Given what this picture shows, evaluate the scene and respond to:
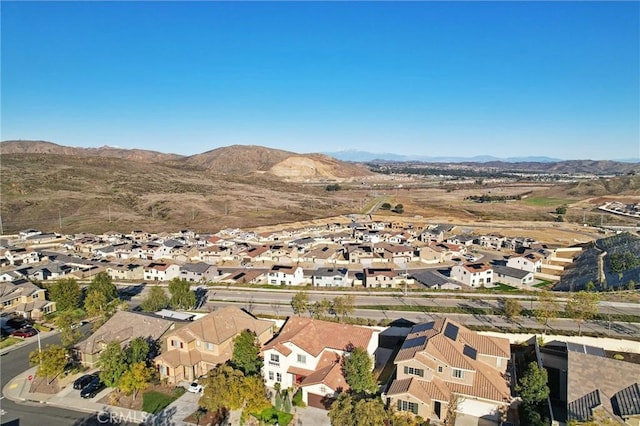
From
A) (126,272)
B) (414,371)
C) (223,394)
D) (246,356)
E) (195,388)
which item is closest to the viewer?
(223,394)

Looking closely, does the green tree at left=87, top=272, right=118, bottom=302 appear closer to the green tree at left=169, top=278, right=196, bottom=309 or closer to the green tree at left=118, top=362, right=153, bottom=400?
the green tree at left=169, top=278, right=196, bottom=309

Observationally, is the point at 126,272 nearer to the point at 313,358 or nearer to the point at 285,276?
the point at 285,276

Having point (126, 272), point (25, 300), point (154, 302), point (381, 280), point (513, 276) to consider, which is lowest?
point (513, 276)

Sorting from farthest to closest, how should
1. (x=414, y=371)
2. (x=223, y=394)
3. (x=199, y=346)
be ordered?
(x=199, y=346), (x=414, y=371), (x=223, y=394)

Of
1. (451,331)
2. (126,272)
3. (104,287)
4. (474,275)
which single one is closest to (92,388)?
(104,287)

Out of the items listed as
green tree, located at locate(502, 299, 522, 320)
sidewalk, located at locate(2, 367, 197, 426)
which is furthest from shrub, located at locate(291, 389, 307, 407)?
green tree, located at locate(502, 299, 522, 320)

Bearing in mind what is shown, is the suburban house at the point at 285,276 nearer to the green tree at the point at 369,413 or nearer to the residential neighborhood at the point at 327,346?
the residential neighborhood at the point at 327,346
